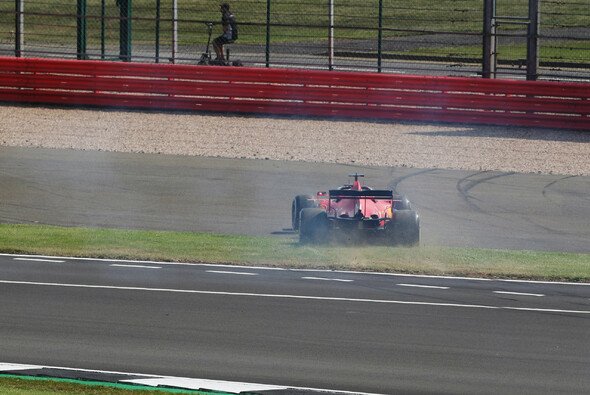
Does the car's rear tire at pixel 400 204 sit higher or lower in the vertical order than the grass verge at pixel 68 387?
higher

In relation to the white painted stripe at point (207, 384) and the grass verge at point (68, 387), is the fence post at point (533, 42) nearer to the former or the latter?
the white painted stripe at point (207, 384)

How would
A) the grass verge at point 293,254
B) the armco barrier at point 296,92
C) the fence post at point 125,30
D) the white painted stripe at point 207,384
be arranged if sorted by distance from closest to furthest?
the white painted stripe at point 207,384, the grass verge at point 293,254, the armco barrier at point 296,92, the fence post at point 125,30

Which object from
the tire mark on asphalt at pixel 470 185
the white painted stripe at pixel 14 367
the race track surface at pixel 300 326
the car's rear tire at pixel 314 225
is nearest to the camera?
the white painted stripe at pixel 14 367

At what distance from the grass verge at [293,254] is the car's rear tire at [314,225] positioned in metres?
0.15

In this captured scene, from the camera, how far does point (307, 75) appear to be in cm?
2880

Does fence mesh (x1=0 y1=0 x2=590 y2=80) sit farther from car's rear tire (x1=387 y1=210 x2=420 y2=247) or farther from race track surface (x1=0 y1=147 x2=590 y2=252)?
car's rear tire (x1=387 y1=210 x2=420 y2=247)

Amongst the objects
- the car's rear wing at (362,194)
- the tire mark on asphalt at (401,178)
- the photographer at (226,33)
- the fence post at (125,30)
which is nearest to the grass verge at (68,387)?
the car's rear wing at (362,194)

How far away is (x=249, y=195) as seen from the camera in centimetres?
2131

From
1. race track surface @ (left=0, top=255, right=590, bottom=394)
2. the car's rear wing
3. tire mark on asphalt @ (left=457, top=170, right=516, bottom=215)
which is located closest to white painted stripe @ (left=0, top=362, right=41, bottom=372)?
race track surface @ (left=0, top=255, right=590, bottom=394)

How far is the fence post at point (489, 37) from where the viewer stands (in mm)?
29612

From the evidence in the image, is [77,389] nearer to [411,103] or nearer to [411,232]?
[411,232]

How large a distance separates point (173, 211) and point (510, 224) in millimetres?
5249

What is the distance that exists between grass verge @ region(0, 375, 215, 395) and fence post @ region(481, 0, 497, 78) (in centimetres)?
2081

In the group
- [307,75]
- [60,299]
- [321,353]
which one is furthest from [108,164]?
[321,353]
